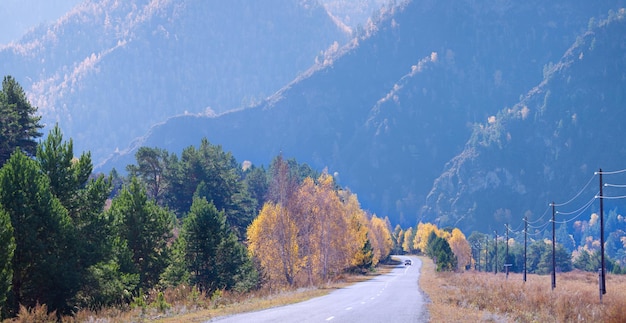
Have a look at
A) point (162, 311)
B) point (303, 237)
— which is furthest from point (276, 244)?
point (162, 311)

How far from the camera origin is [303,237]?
76375 mm

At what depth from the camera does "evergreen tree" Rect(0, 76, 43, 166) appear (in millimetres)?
52125

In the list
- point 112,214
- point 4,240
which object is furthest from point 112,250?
point 4,240

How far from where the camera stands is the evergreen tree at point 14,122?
5212cm

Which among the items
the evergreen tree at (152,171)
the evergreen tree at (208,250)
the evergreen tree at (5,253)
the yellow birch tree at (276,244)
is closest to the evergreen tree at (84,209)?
the evergreen tree at (5,253)

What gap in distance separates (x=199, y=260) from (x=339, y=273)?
124 feet

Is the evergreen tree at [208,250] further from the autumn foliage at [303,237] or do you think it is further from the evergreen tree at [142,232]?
the autumn foliage at [303,237]

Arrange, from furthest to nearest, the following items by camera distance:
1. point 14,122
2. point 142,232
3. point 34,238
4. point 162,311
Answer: point 14,122 → point 142,232 → point 162,311 → point 34,238

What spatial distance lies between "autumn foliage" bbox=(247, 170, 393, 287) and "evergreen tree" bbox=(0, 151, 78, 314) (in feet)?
117

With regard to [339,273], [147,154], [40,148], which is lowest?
[339,273]

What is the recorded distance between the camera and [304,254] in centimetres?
7919

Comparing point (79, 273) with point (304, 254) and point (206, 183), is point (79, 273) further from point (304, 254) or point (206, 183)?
point (206, 183)

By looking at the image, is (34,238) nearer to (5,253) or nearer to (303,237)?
(5,253)

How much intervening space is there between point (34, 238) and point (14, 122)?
76.6 ft
